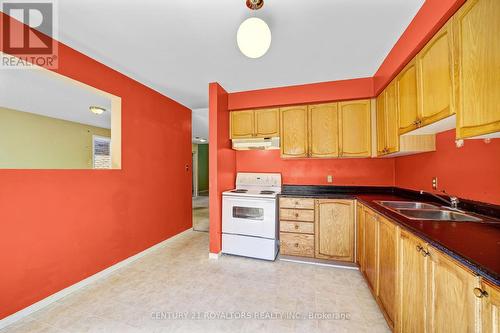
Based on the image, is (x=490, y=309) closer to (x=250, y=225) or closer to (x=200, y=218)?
(x=250, y=225)

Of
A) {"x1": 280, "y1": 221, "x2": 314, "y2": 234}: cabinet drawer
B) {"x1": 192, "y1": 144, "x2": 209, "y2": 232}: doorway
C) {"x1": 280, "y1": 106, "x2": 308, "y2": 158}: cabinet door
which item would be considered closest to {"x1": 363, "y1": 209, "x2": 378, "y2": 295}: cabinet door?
{"x1": 280, "y1": 221, "x2": 314, "y2": 234}: cabinet drawer

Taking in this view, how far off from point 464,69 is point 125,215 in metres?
3.46

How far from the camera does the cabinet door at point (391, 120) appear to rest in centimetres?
210

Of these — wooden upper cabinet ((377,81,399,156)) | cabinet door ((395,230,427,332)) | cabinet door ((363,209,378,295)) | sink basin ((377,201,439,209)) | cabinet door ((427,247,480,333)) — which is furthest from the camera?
wooden upper cabinet ((377,81,399,156))

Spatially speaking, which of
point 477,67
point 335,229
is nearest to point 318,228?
point 335,229

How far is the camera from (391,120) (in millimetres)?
2211

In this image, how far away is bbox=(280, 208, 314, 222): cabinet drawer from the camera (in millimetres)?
2699

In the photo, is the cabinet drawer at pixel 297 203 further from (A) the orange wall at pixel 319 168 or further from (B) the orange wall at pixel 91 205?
(B) the orange wall at pixel 91 205

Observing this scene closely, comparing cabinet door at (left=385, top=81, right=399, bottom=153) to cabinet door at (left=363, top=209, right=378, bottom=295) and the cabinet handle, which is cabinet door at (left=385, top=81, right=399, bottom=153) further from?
the cabinet handle

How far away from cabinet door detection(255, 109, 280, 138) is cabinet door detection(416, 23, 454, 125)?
1.77 meters

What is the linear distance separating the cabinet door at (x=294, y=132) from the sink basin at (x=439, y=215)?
1468mm

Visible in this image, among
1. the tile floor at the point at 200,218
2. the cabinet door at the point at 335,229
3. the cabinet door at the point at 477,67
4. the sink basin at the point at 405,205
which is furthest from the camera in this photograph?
the tile floor at the point at 200,218

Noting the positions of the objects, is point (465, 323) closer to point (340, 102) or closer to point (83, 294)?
point (340, 102)

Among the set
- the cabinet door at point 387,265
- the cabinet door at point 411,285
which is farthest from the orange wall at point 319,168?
the cabinet door at point 411,285
